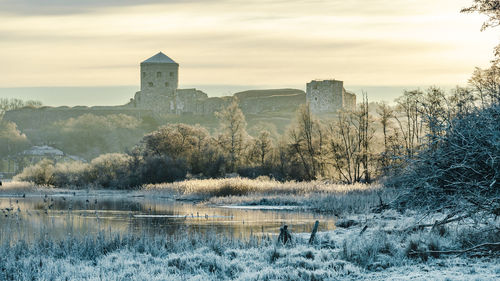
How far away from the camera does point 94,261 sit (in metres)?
12.0

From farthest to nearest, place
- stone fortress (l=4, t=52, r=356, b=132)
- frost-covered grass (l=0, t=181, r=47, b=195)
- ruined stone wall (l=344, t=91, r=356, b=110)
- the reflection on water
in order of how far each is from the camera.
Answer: ruined stone wall (l=344, t=91, r=356, b=110) → stone fortress (l=4, t=52, r=356, b=132) → frost-covered grass (l=0, t=181, r=47, b=195) → the reflection on water

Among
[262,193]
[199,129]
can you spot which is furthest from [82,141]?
[262,193]

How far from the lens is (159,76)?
284 ft

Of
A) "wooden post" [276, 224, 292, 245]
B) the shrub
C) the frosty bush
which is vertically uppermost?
the frosty bush

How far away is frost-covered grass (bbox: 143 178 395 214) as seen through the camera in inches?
952

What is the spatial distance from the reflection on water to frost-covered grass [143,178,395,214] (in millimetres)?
1469

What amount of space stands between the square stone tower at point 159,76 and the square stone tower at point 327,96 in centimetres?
1794

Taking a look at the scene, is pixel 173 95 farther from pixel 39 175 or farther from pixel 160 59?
pixel 39 175

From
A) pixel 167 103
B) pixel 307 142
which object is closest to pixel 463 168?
pixel 307 142

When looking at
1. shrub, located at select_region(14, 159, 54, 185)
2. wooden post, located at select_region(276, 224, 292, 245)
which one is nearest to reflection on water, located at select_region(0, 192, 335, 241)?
wooden post, located at select_region(276, 224, 292, 245)

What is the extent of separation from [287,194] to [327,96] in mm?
55984

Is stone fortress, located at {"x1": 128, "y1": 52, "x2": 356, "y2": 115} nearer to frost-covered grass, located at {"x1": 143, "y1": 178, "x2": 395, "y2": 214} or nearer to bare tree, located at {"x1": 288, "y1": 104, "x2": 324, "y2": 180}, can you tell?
bare tree, located at {"x1": 288, "y1": 104, "x2": 324, "y2": 180}

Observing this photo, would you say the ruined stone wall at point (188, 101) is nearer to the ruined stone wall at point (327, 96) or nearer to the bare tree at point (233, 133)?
the ruined stone wall at point (327, 96)

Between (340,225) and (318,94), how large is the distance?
66.6 metres
